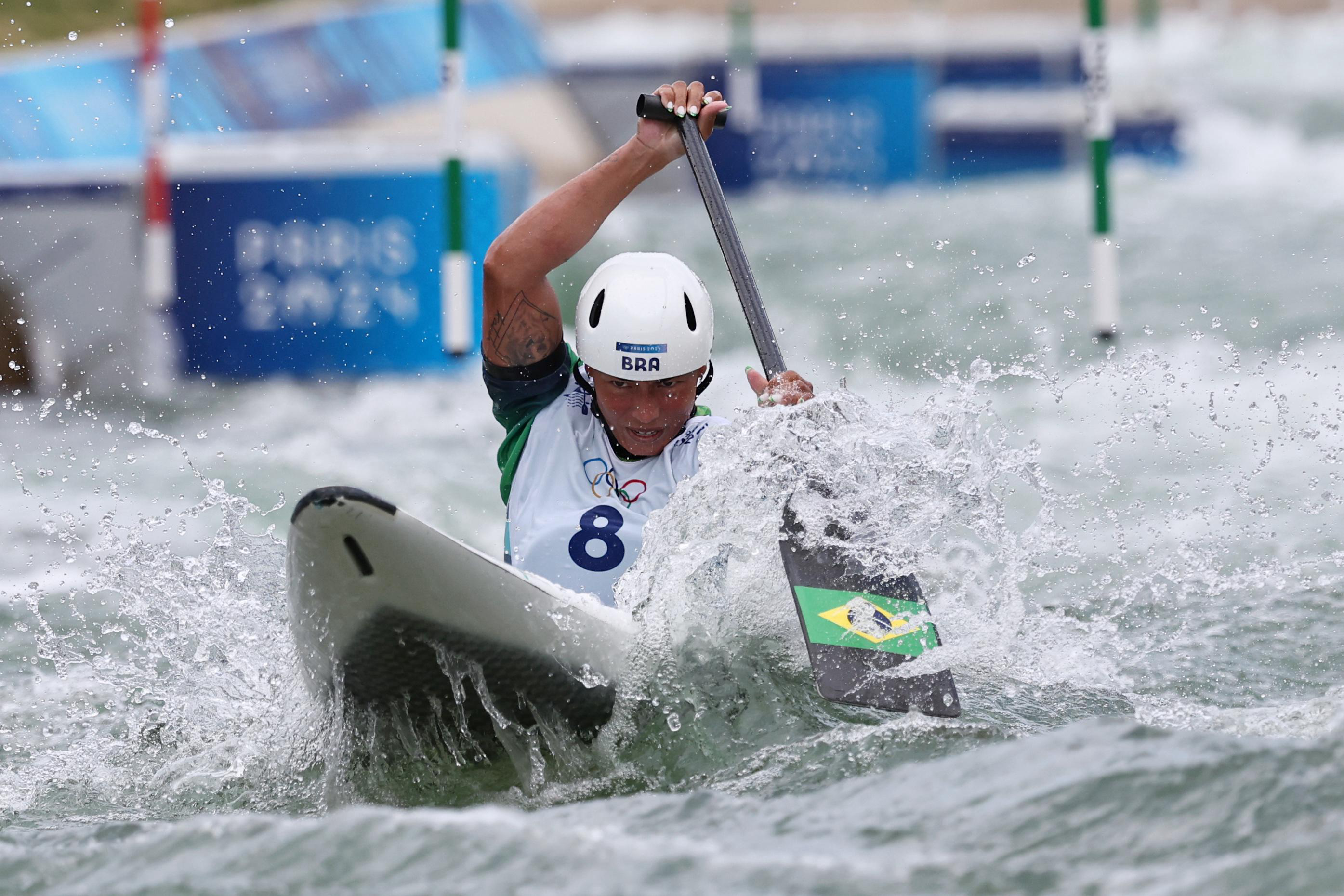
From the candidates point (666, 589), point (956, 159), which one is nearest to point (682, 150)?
point (666, 589)

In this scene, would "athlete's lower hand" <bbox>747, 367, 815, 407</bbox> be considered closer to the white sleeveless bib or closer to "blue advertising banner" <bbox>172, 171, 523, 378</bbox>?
the white sleeveless bib

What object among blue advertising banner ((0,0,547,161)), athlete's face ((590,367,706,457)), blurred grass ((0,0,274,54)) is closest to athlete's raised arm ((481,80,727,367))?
athlete's face ((590,367,706,457))

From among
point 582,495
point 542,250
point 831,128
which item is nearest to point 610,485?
point 582,495

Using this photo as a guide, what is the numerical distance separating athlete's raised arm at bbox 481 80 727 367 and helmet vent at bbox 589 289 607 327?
131mm

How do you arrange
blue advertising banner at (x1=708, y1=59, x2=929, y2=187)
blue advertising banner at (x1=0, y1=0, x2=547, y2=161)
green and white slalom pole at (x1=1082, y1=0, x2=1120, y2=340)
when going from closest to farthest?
green and white slalom pole at (x1=1082, y1=0, x2=1120, y2=340) → blue advertising banner at (x1=0, y1=0, x2=547, y2=161) → blue advertising banner at (x1=708, y1=59, x2=929, y2=187)

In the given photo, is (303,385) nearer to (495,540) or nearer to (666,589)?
(495,540)

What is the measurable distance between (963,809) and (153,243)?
6557mm

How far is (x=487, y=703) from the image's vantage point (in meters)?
3.39

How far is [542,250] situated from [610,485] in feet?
1.96

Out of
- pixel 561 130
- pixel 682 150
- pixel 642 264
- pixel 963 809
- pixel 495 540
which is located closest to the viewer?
pixel 963 809

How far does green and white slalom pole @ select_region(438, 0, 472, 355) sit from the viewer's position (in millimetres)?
6598

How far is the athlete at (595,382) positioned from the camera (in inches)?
151

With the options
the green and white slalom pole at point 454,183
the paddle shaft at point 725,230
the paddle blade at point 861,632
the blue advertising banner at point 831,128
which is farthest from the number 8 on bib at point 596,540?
the blue advertising banner at point 831,128

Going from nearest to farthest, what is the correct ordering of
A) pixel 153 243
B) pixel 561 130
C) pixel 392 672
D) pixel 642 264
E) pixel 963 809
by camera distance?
pixel 963 809, pixel 392 672, pixel 642 264, pixel 153 243, pixel 561 130
